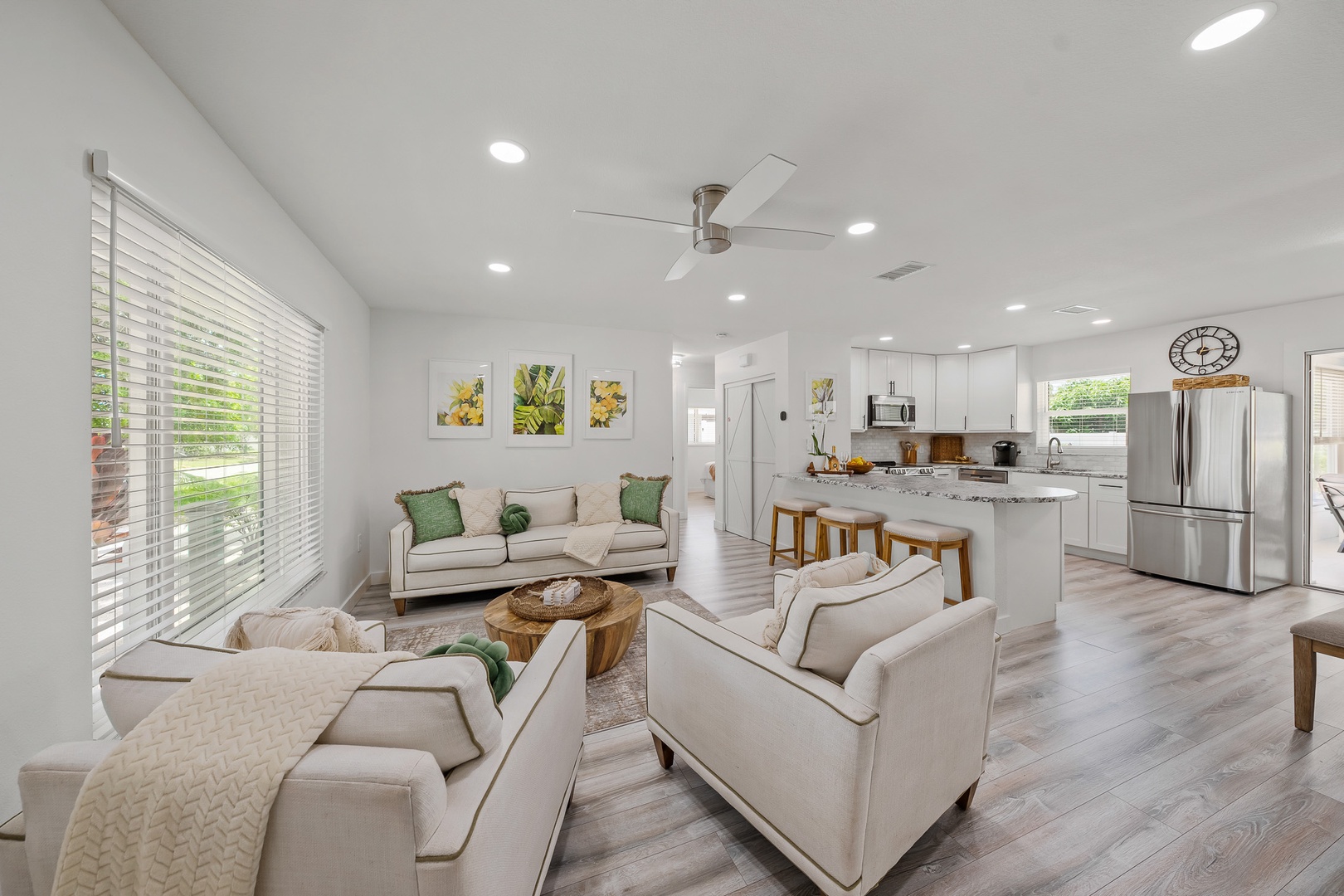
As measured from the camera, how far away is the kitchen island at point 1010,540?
3.28 meters

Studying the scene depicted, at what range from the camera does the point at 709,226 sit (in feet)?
7.34

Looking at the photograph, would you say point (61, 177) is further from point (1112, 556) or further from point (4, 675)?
point (1112, 556)

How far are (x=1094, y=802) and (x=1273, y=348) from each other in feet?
16.8

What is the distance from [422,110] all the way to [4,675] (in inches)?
75.3

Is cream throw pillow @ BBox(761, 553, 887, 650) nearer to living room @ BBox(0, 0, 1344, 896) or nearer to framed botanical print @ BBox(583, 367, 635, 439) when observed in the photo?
living room @ BBox(0, 0, 1344, 896)

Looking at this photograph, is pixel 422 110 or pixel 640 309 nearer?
pixel 422 110

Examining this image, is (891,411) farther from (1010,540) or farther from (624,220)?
(624,220)

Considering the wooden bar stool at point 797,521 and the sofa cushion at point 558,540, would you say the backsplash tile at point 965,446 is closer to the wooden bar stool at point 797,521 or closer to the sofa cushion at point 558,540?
the wooden bar stool at point 797,521

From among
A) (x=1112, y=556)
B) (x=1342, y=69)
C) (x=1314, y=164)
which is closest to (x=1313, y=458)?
(x=1112, y=556)

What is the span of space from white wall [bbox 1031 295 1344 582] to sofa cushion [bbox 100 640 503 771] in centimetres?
660

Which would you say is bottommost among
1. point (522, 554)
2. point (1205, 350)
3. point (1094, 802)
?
point (1094, 802)

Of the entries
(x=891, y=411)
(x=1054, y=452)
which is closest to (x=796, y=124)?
(x=891, y=411)

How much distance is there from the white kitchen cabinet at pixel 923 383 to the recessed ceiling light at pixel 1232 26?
5649 mm

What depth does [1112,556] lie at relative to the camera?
5.20 m
